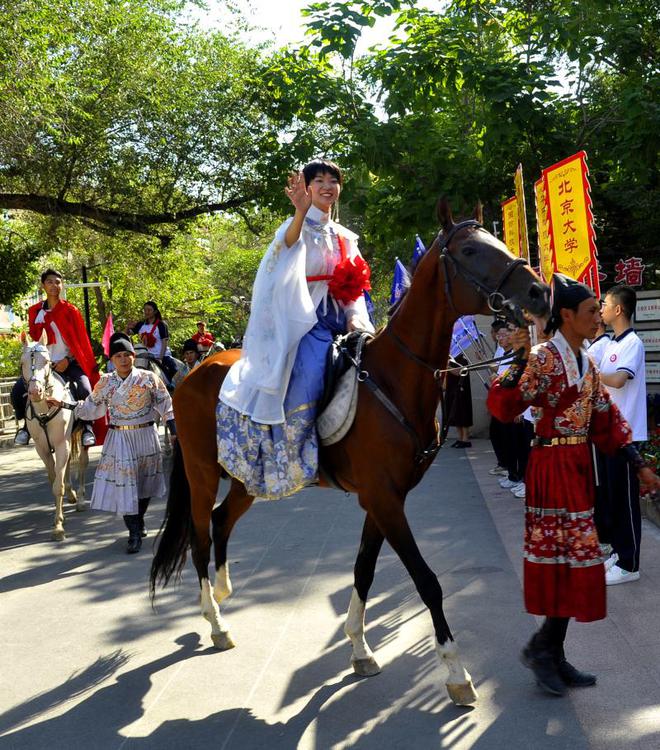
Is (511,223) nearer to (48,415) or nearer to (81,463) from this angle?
(81,463)

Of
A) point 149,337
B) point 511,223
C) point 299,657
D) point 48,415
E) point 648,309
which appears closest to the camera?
point 299,657

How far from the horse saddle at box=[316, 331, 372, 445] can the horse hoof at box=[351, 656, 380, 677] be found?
1212 millimetres

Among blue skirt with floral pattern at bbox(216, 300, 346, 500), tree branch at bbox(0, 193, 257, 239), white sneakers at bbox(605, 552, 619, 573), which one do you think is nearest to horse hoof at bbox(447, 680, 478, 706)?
blue skirt with floral pattern at bbox(216, 300, 346, 500)

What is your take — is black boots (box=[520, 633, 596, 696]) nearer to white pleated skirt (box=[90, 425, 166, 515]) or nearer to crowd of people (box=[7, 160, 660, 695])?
crowd of people (box=[7, 160, 660, 695])

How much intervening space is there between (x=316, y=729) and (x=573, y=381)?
2040 mm

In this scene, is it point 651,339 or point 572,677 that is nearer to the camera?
point 572,677

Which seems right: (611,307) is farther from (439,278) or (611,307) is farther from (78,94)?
(78,94)

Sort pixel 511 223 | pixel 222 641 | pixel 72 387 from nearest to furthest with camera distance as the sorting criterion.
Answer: pixel 222 641 < pixel 72 387 < pixel 511 223

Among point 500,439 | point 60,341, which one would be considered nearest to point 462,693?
point 500,439

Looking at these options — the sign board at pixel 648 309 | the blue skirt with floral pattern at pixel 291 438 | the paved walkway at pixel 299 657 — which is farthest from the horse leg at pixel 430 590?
the sign board at pixel 648 309

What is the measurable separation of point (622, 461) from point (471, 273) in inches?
99.7

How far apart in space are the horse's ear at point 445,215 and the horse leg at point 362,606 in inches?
64.9

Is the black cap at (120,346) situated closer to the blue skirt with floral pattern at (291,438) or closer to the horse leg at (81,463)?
the horse leg at (81,463)

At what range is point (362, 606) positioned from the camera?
4910 millimetres
